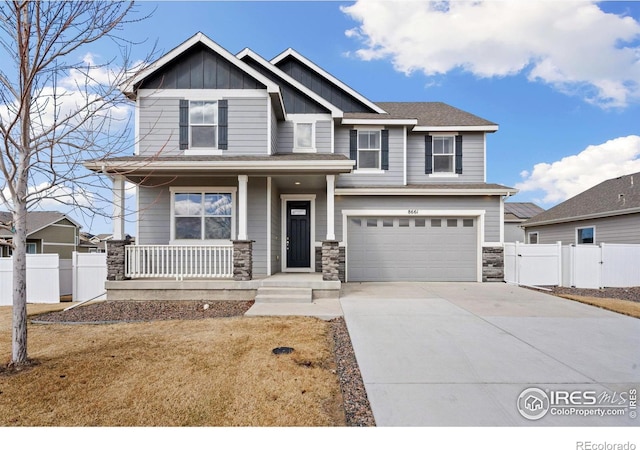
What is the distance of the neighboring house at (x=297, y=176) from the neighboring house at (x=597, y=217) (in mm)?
6113

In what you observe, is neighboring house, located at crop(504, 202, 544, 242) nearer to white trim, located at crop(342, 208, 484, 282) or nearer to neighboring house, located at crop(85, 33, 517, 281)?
white trim, located at crop(342, 208, 484, 282)

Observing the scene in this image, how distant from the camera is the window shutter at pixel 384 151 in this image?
11086 mm

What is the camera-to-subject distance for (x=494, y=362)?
152 inches

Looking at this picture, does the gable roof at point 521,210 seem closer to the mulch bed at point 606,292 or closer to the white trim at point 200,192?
the mulch bed at point 606,292

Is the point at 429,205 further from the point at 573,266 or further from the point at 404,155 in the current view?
the point at 573,266

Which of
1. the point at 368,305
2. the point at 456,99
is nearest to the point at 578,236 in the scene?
the point at 456,99

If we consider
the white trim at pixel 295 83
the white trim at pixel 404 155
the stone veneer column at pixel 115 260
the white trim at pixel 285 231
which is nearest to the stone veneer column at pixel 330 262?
the white trim at pixel 285 231

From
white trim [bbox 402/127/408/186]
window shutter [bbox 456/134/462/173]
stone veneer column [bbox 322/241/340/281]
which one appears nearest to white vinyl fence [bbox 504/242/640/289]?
window shutter [bbox 456/134/462/173]

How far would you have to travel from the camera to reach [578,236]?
1480 centimetres

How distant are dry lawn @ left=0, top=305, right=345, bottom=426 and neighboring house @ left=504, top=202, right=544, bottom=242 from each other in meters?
20.4

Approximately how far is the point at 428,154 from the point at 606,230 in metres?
8.83

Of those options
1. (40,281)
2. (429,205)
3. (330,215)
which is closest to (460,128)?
(429,205)

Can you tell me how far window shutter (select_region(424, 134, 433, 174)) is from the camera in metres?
11.5
